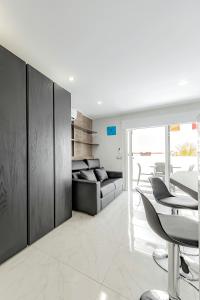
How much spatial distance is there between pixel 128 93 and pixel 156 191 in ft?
7.95

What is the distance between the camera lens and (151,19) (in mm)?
1512

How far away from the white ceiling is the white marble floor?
264 centimetres

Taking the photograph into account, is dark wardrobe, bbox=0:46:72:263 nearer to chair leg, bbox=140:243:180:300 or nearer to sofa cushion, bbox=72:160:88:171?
sofa cushion, bbox=72:160:88:171

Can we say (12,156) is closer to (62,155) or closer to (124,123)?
(62,155)

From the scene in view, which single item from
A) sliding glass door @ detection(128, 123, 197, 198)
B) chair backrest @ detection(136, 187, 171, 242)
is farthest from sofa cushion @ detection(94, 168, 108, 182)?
chair backrest @ detection(136, 187, 171, 242)

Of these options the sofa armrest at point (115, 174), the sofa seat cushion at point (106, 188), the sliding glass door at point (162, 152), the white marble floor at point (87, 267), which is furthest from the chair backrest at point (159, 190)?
the sofa armrest at point (115, 174)

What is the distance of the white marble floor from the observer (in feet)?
4.13

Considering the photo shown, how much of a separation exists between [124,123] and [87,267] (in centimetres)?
415

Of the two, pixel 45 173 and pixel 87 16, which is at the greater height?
pixel 87 16

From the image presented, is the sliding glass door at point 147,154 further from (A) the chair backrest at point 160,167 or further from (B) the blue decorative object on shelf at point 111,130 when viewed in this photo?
(B) the blue decorative object on shelf at point 111,130

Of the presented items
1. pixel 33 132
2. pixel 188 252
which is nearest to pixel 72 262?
pixel 188 252

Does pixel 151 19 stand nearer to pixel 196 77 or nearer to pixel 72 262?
pixel 196 77

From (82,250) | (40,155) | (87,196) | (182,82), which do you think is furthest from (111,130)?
(82,250)

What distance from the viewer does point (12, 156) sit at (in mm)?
1697
